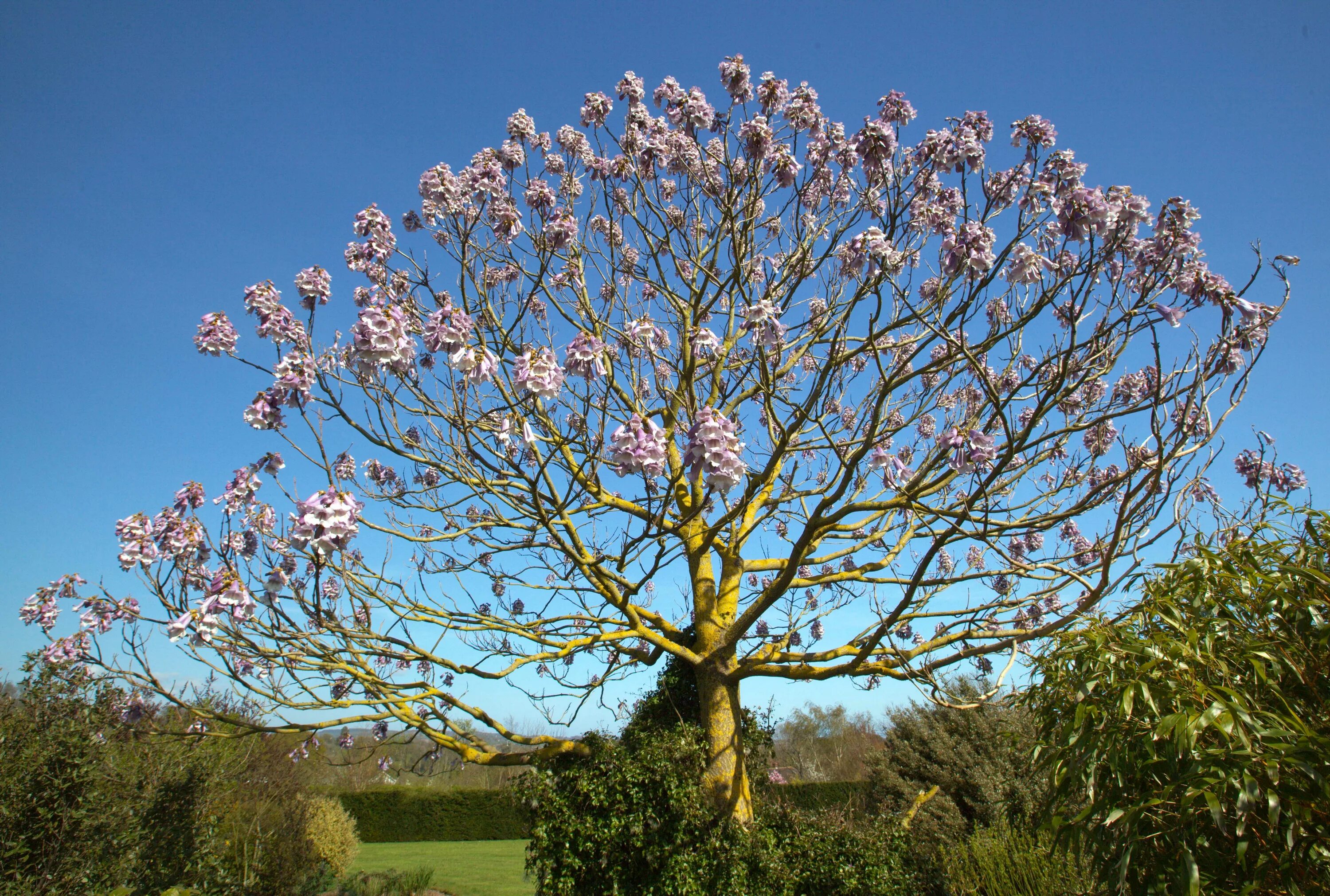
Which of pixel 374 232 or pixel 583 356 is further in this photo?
pixel 374 232

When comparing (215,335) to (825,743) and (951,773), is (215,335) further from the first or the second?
(825,743)

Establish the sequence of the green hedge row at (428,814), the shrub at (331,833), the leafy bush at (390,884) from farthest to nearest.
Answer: the green hedge row at (428,814) → the shrub at (331,833) → the leafy bush at (390,884)

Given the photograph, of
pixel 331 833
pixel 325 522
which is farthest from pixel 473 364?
pixel 331 833

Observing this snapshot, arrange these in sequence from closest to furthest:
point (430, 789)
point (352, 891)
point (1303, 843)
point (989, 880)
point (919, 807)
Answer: point (1303, 843), point (989, 880), point (919, 807), point (352, 891), point (430, 789)

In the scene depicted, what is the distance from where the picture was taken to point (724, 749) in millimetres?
6426

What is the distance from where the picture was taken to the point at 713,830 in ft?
19.4

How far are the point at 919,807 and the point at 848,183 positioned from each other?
27.0 ft

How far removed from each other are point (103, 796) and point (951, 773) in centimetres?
1039

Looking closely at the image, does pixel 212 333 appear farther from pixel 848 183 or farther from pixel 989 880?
pixel 989 880

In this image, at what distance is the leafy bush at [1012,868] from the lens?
17.9 ft

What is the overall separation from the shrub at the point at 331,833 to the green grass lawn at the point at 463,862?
4.96 feet

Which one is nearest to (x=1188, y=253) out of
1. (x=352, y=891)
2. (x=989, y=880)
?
(x=989, y=880)

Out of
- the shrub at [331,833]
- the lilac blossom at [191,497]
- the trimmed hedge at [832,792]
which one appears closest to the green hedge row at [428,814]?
the shrub at [331,833]

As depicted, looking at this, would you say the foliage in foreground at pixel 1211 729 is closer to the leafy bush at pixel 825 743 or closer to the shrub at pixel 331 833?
the shrub at pixel 331 833
